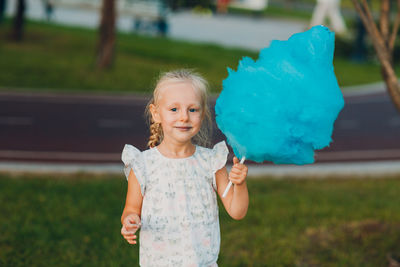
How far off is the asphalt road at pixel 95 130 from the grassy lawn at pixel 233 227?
1.86m

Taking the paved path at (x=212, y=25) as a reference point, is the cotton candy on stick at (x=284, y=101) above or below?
above

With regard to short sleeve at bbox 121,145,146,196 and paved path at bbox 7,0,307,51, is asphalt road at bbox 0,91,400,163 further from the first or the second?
paved path at bbox 7,0,307,51

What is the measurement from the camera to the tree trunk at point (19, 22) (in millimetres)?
16359

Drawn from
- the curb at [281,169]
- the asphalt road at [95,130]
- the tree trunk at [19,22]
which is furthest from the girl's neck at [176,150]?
the tree trunk at [19,22]

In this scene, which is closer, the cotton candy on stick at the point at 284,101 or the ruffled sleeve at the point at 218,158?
A: the cotton candy on stick at the point at 284,101

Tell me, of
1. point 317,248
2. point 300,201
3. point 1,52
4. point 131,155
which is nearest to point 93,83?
point 1,52

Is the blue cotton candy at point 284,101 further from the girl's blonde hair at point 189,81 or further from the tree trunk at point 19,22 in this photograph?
the tree trunk at point 19,22

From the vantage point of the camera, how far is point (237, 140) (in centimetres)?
254

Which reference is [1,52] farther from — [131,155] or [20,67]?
[131,155]

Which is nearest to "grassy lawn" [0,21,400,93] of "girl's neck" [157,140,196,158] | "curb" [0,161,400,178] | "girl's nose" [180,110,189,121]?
"curb" [0,161,400,178]

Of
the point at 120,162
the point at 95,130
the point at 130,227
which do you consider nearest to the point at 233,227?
the point at 130,227

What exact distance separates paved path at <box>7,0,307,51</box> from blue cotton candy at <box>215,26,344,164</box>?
65.3 feet

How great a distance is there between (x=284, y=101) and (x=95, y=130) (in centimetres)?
819

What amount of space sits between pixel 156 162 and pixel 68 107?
9653mm
